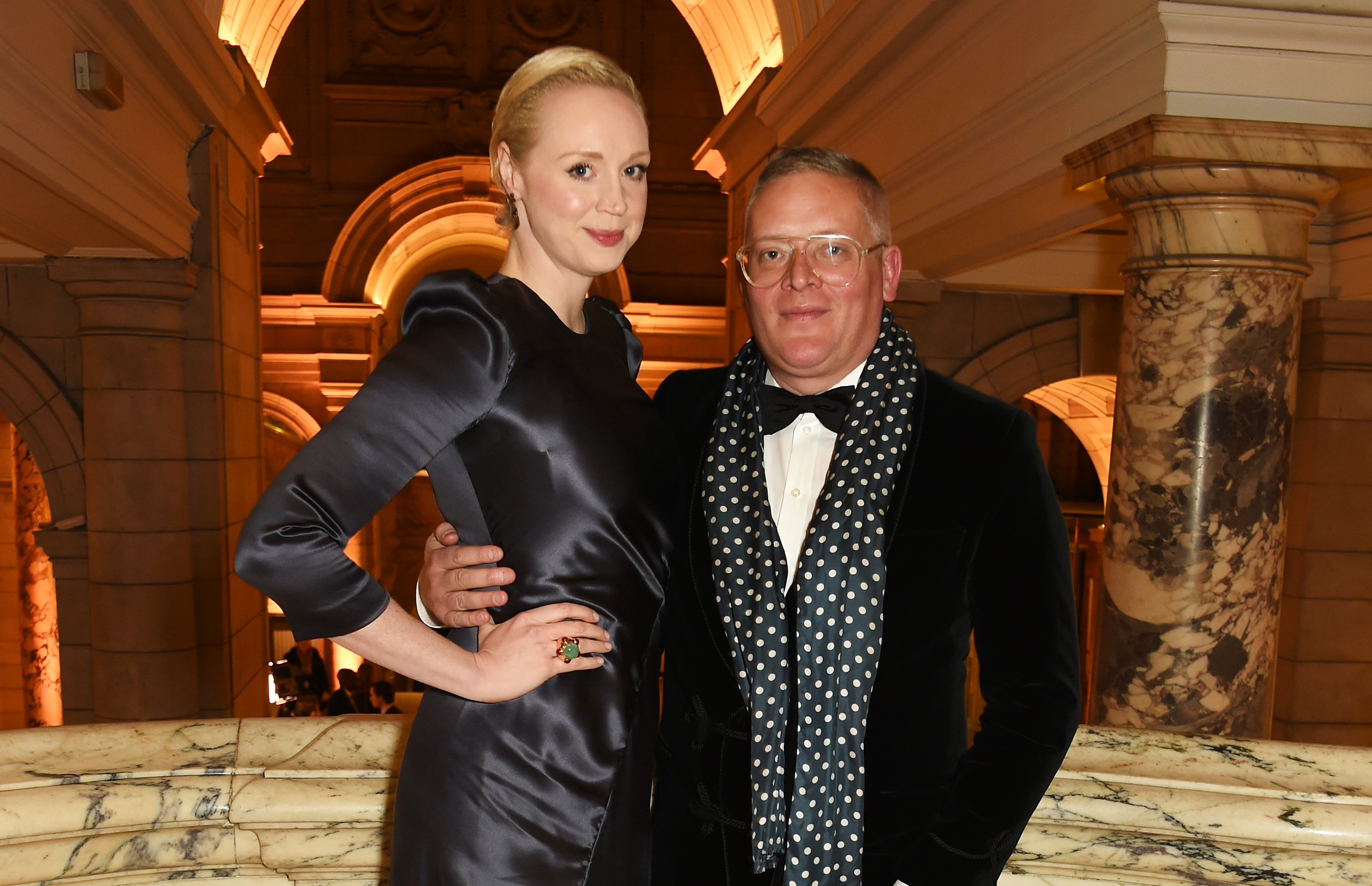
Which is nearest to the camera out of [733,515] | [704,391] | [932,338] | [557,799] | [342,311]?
[557,799]

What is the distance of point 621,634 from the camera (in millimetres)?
1532

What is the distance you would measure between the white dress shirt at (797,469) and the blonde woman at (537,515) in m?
0.28

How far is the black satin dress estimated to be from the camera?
4.44ft

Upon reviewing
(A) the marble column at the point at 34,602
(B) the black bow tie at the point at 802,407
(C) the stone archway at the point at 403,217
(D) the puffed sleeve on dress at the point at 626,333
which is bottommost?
(A) the marble column at the point at 34,602

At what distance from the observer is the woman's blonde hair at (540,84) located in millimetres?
1438

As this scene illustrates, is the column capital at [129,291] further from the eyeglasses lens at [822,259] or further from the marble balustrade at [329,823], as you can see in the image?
the eyeglasses lens at [822,259]

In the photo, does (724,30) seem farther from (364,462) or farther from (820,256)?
(364,462)

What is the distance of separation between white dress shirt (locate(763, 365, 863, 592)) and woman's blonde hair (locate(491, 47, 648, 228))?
0.67m

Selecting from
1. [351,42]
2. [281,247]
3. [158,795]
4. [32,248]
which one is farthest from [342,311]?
[158,795]

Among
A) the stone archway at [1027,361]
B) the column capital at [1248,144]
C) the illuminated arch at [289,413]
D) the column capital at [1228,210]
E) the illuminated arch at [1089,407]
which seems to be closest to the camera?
the column capital at [1248,144]

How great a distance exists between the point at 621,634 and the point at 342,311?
1165 cm

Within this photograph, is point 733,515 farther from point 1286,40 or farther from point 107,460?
point 107,460

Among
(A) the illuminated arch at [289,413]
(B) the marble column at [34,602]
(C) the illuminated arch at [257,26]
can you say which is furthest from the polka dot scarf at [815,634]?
(A) the illuminated arch at [289,413]

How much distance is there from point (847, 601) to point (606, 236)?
2.50 feet
